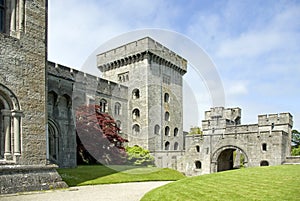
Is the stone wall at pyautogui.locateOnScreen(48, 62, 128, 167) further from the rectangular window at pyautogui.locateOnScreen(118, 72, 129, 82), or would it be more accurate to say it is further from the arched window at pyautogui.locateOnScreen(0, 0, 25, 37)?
the arched window at pyautogui.locateOnScreen(0, 0, 25, 37)

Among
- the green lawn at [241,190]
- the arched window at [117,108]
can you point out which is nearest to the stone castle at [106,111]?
the arched window at [117,108]

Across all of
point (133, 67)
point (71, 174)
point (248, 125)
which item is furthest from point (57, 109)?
point (248, 125)

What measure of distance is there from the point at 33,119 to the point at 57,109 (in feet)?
37.6

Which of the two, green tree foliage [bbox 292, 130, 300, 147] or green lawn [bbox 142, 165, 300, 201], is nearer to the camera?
green lawn [bbox 142, 165, 300, 201]

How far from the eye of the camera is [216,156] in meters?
30.9

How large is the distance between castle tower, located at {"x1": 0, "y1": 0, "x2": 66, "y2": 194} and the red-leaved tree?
12880 millimetres

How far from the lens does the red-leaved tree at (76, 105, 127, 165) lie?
2608 centimetres

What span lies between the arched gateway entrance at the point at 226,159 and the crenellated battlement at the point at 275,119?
4.27 m

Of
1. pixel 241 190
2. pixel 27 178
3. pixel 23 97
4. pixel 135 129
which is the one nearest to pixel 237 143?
pixel 135 129

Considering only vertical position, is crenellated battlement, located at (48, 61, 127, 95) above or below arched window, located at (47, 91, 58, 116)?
above

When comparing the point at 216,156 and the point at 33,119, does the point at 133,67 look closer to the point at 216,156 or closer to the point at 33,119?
the point at 216,156

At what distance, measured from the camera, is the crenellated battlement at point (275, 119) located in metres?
32.3

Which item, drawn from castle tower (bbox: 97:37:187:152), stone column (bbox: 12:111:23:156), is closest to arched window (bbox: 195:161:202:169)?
castle tower (bbox: 97:37:187:152)

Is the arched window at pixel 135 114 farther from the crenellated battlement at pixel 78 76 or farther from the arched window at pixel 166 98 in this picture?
the arched window at pixel 166 98
